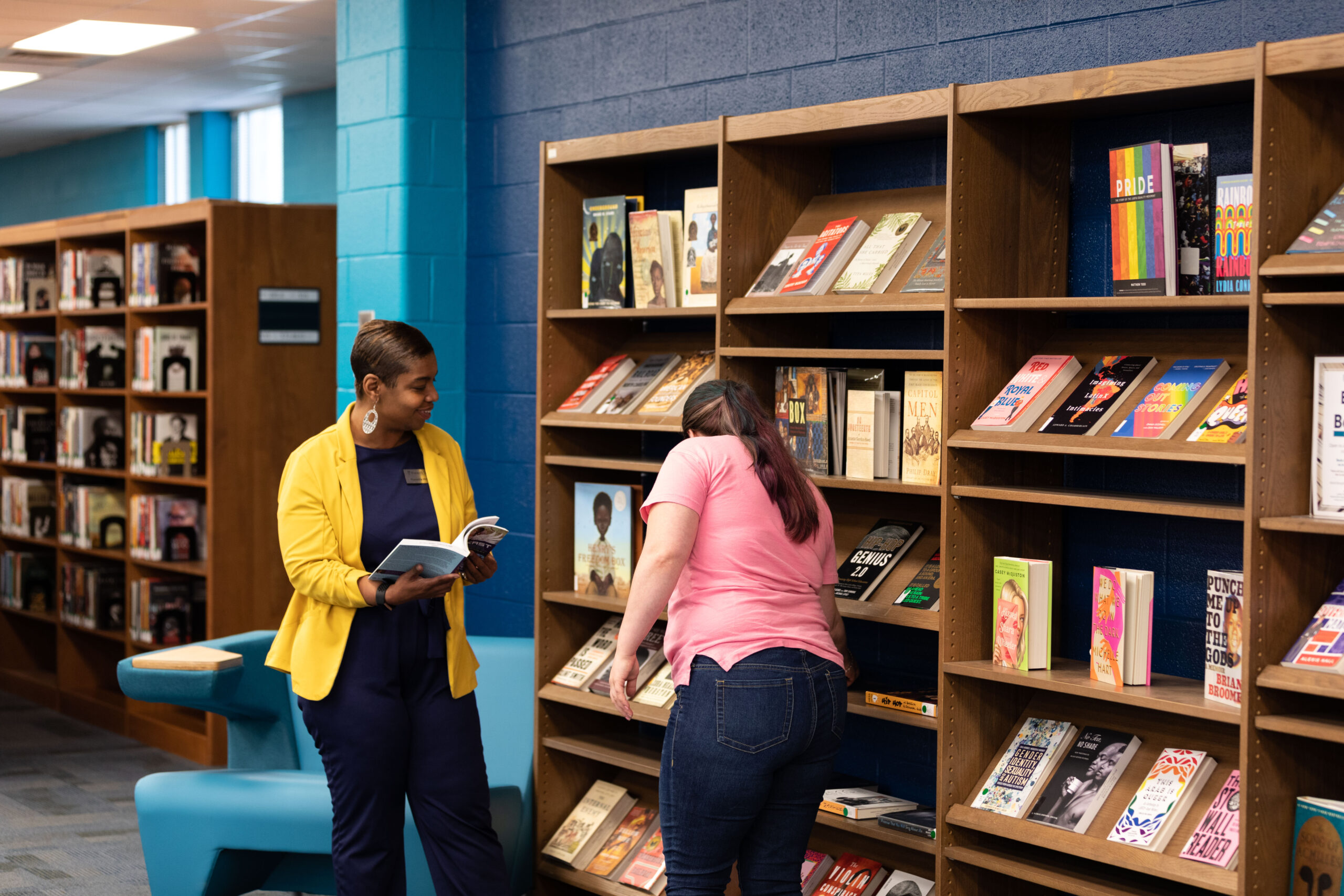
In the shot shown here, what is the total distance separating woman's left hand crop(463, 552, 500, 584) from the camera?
3.17 metres

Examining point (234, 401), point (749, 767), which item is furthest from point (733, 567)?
point (234, 401)

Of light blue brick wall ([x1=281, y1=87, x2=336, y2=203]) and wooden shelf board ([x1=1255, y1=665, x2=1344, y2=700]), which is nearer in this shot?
wooden shelf board ([x1=1255, y1=665, x2=1344, y2=700])

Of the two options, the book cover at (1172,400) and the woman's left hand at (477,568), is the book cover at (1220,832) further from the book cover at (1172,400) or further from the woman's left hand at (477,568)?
the woman's left hand at (477,568)

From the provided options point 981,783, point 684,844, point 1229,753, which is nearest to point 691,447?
point 684,844

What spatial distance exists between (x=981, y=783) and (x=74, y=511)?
5134 mm

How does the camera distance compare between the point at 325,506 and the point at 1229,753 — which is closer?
the point at 1229,753

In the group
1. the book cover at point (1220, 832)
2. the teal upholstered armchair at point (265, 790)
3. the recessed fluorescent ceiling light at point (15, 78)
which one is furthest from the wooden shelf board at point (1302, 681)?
the recessed fluorescent ceiling light at point (15, 78)

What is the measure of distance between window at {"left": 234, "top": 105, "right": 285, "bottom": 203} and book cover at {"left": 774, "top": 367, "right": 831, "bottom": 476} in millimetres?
6309

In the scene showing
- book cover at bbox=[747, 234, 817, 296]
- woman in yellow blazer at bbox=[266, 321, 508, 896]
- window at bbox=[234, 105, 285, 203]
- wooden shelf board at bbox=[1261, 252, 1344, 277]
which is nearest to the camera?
wooden shelf board at bbox=[1261, 252, 1344, 277]

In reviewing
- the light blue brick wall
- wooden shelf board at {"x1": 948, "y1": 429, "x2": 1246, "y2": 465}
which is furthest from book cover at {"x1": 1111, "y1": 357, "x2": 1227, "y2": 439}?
the light blue brick wall

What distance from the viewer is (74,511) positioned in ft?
22.0

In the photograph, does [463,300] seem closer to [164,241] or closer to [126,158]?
[164,241]

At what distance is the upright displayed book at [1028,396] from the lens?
295cm

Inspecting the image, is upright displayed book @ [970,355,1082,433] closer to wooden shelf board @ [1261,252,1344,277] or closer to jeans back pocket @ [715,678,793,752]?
wooden shelf board @ [1261,252,1344,277]
